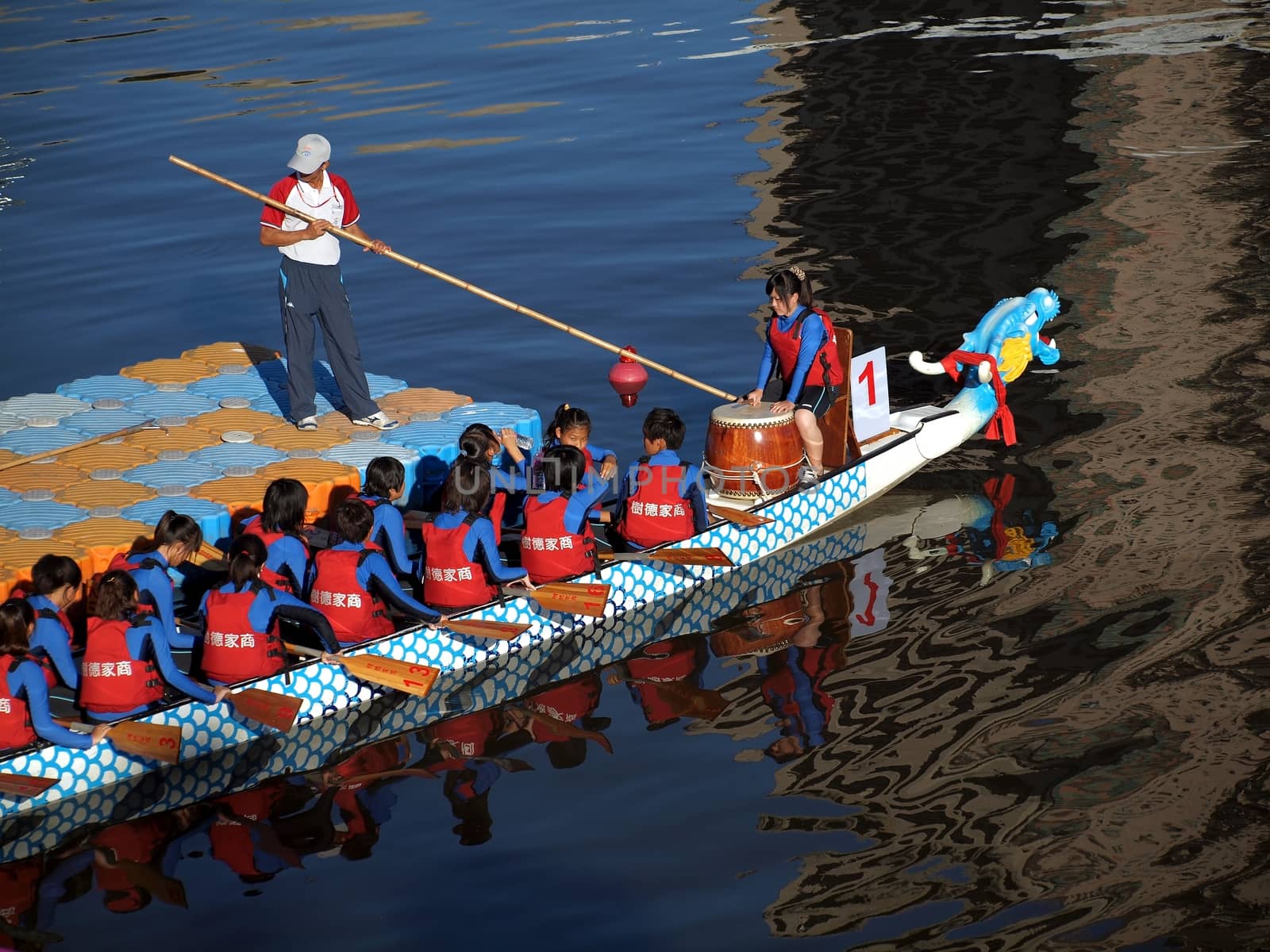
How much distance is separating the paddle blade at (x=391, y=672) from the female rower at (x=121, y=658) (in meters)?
1.02

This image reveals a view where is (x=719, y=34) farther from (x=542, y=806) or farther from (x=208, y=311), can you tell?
(x=542, y=806)

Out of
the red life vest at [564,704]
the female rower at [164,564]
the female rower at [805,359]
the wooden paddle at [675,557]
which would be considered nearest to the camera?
the female rower at [164,564]

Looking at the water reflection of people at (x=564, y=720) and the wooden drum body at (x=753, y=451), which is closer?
the water reflection of people at (x=564, y=720)

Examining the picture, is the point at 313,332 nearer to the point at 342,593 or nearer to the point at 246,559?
the point at 342,593

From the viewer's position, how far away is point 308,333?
1349 cm

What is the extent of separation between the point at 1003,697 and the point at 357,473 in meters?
5.21

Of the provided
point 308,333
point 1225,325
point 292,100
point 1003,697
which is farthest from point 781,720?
point 292,100

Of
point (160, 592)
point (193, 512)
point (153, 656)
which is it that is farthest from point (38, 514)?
point (153, 656)

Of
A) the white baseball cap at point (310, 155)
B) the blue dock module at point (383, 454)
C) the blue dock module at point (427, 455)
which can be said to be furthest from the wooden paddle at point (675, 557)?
the white baseball cap at point (310, 155)

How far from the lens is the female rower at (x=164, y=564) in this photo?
10578 mm

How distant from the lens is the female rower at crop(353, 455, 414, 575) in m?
11.6

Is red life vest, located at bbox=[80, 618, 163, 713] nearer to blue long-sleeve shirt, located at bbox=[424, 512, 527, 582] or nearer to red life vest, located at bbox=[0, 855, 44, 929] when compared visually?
red life vest, located at bbox=[0, 855, 44, 929]

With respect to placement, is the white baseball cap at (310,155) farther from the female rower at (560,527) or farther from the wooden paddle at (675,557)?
the wooden paddle at (675,557)

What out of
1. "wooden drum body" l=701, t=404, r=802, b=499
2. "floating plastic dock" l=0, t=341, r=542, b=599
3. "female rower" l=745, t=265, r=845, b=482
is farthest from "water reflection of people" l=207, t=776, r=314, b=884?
"female rower" l=745, t=265, r=845, b=482
